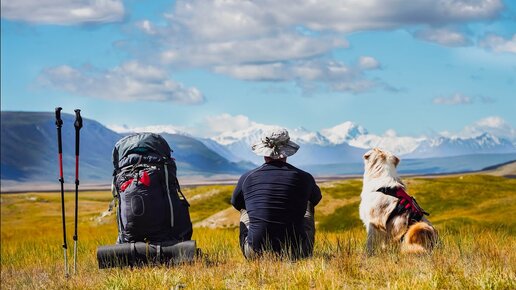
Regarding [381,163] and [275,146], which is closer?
[275,146]

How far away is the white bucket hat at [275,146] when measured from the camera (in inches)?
475

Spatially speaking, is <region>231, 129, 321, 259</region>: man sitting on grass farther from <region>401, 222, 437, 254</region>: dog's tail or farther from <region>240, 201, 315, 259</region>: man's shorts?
<region>401, 222, 437, 254</region>: dog's tail

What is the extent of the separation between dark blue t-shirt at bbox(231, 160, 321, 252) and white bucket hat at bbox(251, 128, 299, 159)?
7.2 inches

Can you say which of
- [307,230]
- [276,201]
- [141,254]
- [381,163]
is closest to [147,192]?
[141,254]

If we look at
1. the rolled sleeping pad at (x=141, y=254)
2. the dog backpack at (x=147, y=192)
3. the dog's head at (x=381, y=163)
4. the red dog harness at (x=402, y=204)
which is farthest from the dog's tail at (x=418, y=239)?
the dog backpack at (x=147, y=192)

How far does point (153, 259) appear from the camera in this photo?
43.5 feet

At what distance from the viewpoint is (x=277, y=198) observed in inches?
475

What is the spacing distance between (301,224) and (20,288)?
510 cm

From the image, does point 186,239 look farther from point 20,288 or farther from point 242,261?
point 20,288

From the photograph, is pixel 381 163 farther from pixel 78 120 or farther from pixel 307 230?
pixel 78 120

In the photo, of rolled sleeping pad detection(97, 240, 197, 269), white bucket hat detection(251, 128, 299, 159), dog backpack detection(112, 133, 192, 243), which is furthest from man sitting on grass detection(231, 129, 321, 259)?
dog backpack detection(112, 133, 192, 243)

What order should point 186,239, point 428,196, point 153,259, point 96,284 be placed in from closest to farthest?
point 96,284, point 153,259, point 186,239, point 428,196

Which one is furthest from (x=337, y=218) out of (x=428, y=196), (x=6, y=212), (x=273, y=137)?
(x=6, y=212)

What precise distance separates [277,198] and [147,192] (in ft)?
8.91
